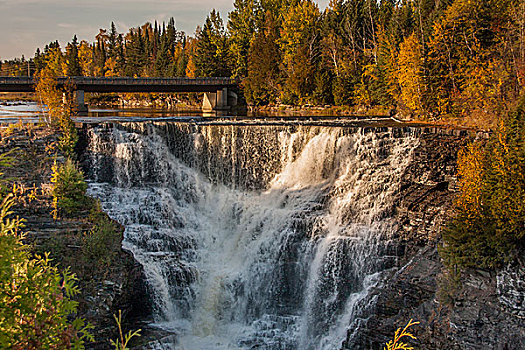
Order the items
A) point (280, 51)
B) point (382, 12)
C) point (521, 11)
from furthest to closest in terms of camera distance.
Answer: point (280, 51), point (382, 12), point (521, 11)

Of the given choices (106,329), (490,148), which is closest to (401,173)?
(490,148)

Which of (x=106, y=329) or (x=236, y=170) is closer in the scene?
(x=106, y=329)

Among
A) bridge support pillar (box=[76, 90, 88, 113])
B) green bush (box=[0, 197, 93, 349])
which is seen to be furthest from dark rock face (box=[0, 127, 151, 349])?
bridge support pillar (box=[76, 90, 88, 113])

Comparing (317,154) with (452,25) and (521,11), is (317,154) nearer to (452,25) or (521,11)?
(521,11)

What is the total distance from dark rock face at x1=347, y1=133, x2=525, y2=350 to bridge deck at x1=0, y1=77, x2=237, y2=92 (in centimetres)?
3622

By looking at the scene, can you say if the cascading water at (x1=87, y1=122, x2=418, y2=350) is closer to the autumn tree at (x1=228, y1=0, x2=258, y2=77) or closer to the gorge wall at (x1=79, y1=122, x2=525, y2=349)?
the gorge wall at (x1=79, y1=122, x2=525, y2=349)

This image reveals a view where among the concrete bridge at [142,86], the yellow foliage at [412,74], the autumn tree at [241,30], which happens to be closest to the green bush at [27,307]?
the yellow foliage at [412,74]

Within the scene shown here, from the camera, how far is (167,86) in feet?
171

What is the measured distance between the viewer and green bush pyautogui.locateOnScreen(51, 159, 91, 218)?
56.6ft

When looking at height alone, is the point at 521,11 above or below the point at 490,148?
above

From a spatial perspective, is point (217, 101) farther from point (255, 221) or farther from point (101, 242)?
point (101, 242)

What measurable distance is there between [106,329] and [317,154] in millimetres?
11795

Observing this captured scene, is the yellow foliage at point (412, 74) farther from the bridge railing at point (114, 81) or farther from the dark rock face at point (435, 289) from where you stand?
the bridge railing at point (114, 81)

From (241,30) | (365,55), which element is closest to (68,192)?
(365,55)
